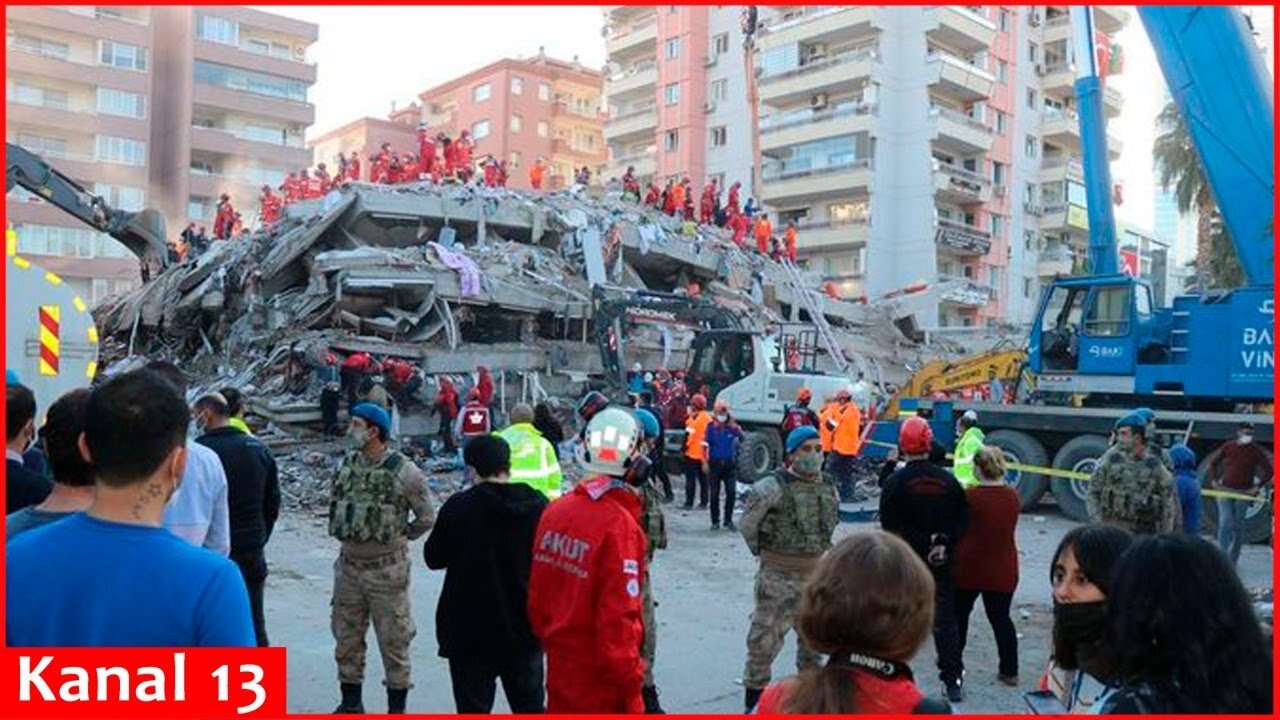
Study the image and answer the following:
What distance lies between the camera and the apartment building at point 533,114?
214ft

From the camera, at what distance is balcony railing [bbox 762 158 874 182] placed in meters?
43.7

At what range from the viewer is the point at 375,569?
5.39m

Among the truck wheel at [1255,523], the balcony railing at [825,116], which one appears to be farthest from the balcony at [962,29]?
the truck wheel at [1255,523]

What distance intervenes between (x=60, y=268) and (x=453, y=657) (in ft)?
141

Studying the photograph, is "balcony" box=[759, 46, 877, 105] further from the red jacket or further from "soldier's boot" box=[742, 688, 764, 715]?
the red jacket

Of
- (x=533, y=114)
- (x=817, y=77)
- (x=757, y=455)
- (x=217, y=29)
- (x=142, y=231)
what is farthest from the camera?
(x=533, y=114)

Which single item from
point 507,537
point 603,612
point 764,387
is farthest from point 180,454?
point 764,387

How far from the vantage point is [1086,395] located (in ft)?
47.3

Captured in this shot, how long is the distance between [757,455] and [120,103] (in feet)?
127

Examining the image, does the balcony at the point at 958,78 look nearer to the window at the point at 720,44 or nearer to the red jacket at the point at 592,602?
the window at the point at 720,44

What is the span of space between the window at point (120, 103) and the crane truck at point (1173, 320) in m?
41.0

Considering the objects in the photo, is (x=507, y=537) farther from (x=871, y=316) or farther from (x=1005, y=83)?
(x=1005, y=83)

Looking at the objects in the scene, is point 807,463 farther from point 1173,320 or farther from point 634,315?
point 634,315

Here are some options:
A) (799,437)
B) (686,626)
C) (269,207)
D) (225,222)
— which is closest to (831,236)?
(269,207)
